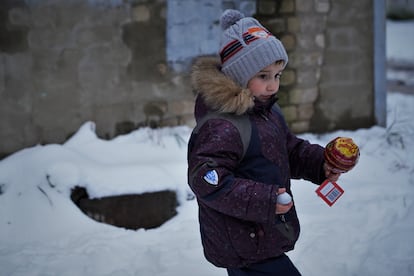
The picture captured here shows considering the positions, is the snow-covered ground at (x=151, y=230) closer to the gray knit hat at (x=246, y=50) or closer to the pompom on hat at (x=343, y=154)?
the pompom on hat at (x=343, y=154)

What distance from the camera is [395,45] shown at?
1292cm

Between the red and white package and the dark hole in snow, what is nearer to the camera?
the red and white package

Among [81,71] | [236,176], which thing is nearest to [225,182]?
[236,176]

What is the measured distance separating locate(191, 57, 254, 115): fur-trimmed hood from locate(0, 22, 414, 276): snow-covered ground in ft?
4.74

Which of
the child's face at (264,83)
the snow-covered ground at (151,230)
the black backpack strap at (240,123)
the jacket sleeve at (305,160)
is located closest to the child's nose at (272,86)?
the child's face at (264,83)

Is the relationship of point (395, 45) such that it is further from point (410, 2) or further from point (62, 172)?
point (62, 172)

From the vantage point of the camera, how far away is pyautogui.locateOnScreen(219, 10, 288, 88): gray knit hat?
90.2 inches

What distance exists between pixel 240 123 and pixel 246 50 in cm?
30

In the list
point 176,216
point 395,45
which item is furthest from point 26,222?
point 395,45

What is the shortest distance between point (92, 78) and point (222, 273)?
2082 millimetres

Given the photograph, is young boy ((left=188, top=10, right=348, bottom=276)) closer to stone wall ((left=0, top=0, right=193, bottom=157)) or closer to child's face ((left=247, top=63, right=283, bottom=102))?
child's face ((left=247, top=63, right=283, bottom=102))

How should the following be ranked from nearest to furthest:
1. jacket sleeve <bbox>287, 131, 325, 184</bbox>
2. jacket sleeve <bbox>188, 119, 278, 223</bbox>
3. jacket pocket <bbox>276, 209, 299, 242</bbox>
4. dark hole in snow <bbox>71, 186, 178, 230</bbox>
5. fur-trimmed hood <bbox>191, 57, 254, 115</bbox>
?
jacket sleeve <bbox>188, 119, 278, 223</bbox> < fur-trimmed hood <bbox>191, 57, 254, 115</bbox> < jacket pocket <bbox>276, 209, 299, 242</bbox> < jacket sleeve <bbox>287, 131, 325, 184</bbox> < dark hole in snow <bbox>71, 186, 178, 230</bbox>

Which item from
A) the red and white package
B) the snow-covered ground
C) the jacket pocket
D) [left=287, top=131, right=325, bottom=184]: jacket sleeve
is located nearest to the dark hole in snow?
the snow-covered ground

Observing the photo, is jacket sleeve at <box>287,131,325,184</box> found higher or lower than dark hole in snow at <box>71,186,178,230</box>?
higher
